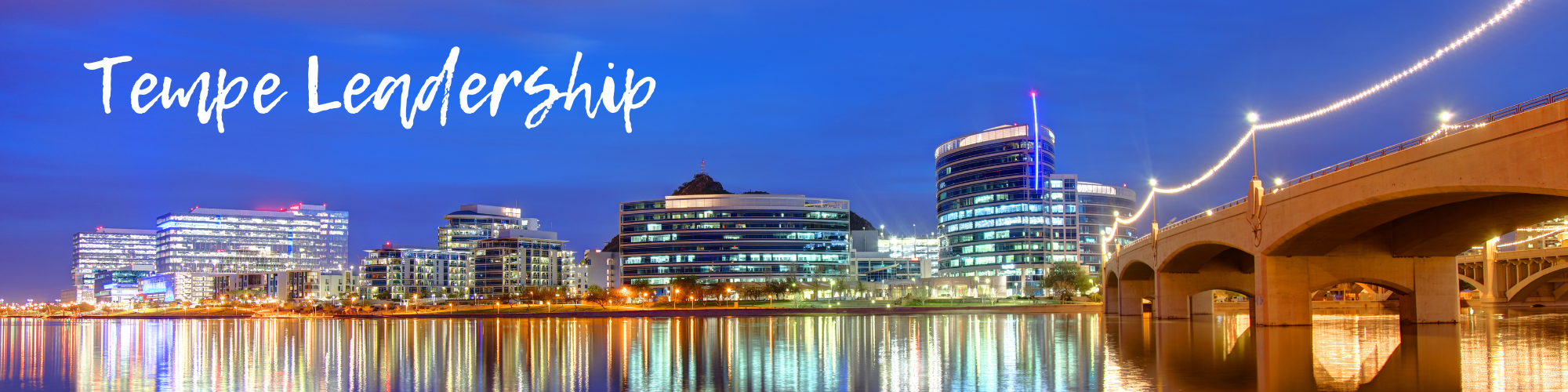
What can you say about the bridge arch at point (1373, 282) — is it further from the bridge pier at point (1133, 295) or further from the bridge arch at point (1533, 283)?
the bridge arch at point (1533, 283)

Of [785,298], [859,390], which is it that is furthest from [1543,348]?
[785,298]

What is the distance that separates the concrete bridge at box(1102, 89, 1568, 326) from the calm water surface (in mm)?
3341

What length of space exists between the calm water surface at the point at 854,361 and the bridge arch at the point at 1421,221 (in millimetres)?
4417

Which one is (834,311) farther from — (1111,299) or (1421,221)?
(1421,221)

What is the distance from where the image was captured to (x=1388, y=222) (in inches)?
2047

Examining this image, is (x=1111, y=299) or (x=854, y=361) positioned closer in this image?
(x=854, y=361)

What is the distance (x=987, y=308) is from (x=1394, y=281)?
56025mm

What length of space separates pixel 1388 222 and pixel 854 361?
1341 inches

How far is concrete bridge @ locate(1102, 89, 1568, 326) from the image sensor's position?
32500 millimetres

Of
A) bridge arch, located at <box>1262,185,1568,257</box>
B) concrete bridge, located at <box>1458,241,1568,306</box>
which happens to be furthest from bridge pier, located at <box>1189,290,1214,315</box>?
concrete bridge, located at <box>1458,241,1568,306</box>

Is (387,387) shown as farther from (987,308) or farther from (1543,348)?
(987,308)

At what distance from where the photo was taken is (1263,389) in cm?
2297

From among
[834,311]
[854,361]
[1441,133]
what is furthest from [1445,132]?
[834,311]

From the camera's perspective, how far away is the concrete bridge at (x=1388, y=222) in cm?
3250
